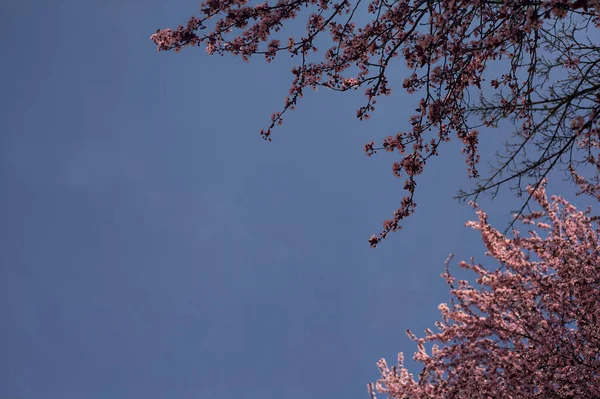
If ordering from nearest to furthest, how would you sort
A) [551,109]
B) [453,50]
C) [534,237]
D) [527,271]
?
[551,109] → [453,50] → [527,271] → [534,237]

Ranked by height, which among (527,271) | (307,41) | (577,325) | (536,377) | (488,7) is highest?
(307,41)

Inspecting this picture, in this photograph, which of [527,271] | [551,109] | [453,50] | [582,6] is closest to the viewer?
[582,6]

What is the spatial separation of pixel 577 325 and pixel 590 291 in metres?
0.83

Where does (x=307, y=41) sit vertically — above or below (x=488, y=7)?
above

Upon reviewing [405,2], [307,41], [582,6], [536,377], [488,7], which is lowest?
[536,377]

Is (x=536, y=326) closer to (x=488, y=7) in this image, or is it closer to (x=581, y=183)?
(x=581, y=183)

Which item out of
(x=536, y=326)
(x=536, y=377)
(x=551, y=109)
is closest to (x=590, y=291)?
(x=536, y=326)

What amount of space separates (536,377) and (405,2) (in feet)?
26.5

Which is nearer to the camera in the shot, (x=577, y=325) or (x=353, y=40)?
(x=353, y=40)

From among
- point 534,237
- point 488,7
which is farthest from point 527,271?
point 488,7

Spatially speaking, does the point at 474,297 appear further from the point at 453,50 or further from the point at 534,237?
the point at 453,50

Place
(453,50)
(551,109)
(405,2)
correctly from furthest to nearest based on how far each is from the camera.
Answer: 1. (405,2)
2. (453,50)
3. (551,109)

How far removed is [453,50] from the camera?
4.51m

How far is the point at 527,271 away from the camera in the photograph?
9.88 metres
